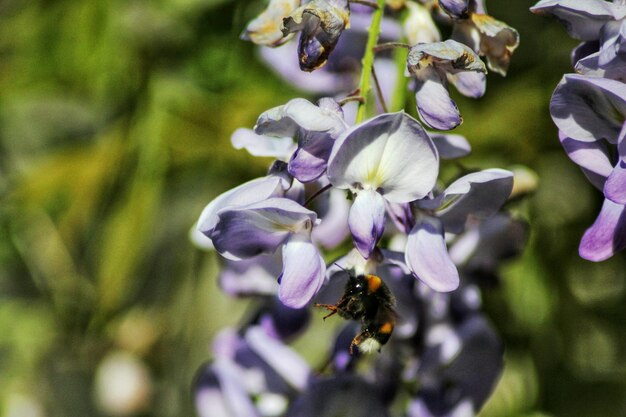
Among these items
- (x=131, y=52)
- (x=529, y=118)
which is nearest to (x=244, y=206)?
(x=529, y=118)

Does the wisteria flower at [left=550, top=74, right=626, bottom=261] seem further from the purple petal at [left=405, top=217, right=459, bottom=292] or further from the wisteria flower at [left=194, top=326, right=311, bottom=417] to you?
the wisteria flower at [left=194, top=326, right=311, bottom=417]

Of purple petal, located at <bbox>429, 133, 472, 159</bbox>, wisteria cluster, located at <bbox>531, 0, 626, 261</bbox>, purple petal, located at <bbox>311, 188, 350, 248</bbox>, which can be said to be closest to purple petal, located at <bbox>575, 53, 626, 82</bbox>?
wisteria cluster, located at <bbox>531, 0, 626, 261</bbox>

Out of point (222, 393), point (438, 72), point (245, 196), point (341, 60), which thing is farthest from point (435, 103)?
point (222, 393)

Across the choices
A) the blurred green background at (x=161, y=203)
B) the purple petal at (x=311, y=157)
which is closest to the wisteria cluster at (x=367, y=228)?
the purple petal at (x=311, y=157)

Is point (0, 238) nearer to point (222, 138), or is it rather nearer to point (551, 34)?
point (222, 138)

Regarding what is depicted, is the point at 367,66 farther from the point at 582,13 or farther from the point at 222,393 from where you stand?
the point at 222,393

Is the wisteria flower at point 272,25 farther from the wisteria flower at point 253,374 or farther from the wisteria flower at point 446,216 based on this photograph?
the wisteria flower at point 253,374

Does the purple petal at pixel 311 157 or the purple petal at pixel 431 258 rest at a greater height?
the purple petal at pixel 311 157
